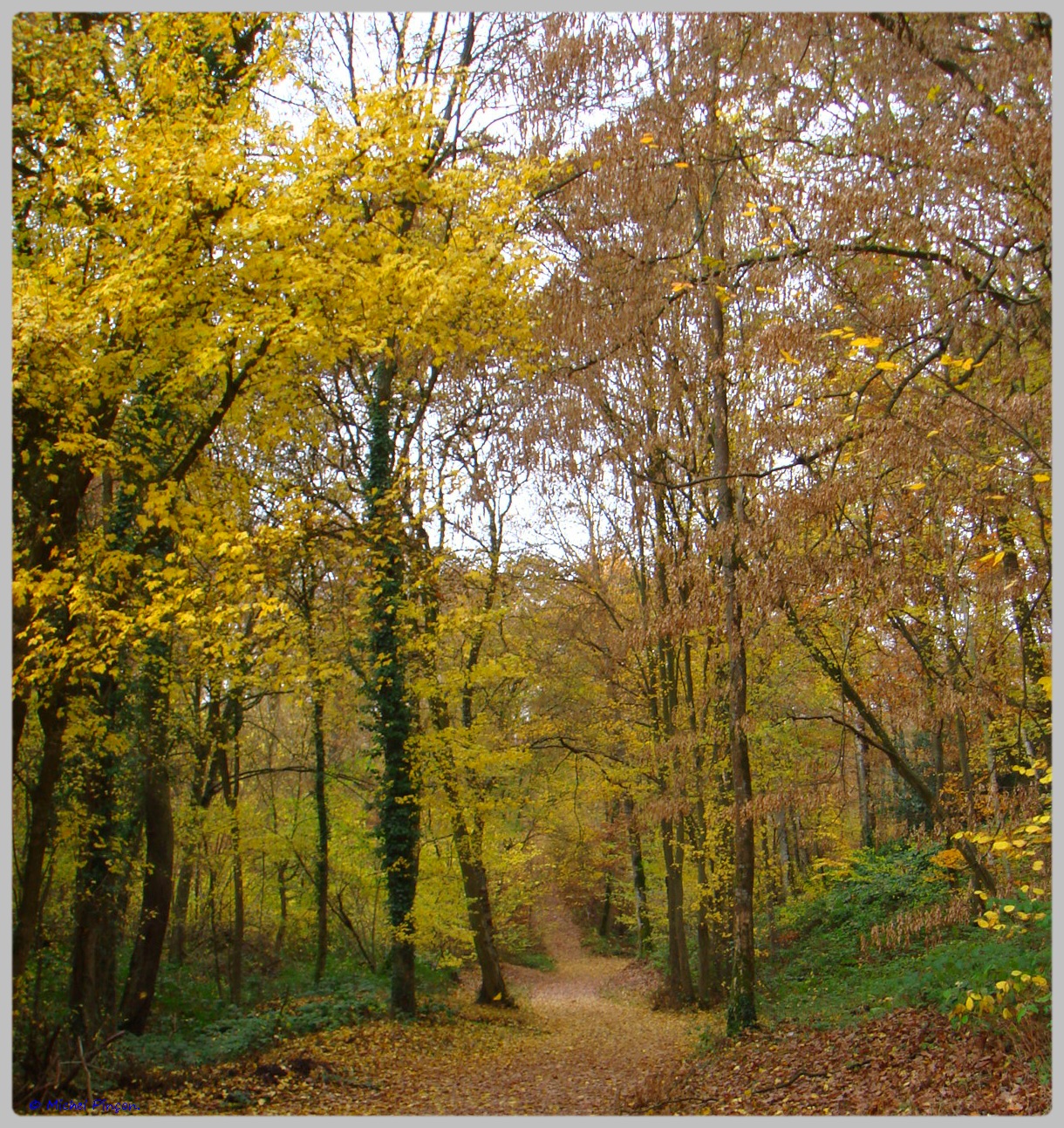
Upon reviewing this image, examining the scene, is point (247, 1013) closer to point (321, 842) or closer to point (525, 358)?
point (321, 842)

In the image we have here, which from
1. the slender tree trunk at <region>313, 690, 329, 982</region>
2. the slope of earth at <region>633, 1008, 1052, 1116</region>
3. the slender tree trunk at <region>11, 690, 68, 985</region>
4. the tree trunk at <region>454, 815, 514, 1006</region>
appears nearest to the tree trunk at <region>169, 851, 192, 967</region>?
the slender tree trunk at <region>313, 690, 329, 982</region>

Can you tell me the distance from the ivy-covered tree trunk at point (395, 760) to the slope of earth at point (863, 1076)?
4.31 meters

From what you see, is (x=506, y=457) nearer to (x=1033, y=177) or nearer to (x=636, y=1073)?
(x=1033, y=177)

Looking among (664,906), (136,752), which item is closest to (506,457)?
(136,752)

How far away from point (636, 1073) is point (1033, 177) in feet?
27.2

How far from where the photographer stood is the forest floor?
5336 millimetres

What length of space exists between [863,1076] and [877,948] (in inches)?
239

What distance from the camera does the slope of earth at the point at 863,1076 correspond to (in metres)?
4.93

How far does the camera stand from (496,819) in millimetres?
14289

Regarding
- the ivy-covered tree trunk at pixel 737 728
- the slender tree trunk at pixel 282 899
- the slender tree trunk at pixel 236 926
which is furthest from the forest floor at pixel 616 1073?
the slender tree trunk at pixel 282 899

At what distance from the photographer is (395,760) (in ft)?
36.0

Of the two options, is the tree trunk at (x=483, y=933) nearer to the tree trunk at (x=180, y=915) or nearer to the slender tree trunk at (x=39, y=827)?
the tree trunk at (x=180, y=915)

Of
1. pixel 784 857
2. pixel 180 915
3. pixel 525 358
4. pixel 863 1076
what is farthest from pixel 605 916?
pixel 525 358

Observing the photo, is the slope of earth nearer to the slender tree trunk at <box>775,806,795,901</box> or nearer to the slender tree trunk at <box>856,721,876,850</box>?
the slender tree trunk at <box>856,721,876,850</box>
